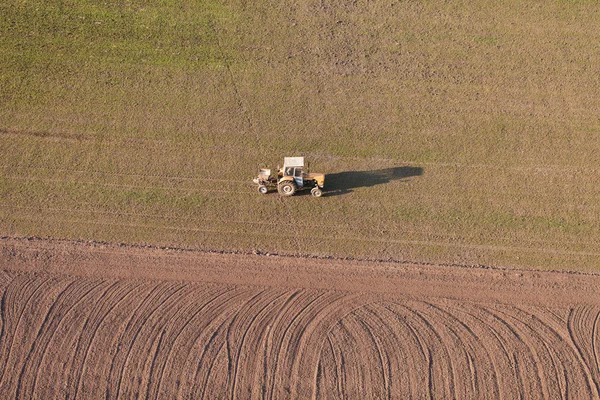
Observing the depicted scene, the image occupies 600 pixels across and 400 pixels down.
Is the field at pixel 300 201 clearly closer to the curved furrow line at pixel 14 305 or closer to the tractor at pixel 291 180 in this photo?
the curved furrow line at pixel 14 305

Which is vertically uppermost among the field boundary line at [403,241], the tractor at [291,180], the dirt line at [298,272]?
the tractor at [291,180]

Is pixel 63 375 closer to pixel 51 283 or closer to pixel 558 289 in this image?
pixel 51 283

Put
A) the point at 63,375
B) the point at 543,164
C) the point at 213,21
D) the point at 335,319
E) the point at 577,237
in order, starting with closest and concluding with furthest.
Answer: the point at 63,375
the point at 335,319
the point at 577,237
the point at 543,164
the point at 213,21

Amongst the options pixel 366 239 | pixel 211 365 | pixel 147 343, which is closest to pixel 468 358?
pixel 366 239

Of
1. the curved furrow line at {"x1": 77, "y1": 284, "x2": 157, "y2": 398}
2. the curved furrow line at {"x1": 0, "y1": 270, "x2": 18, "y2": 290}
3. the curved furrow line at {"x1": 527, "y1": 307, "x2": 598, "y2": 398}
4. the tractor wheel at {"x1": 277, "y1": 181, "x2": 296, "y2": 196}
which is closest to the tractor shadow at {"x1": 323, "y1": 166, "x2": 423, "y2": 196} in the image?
the tractor wheel at {"x1": 277, "y1": 181, "x2": 296, "y2": 196}

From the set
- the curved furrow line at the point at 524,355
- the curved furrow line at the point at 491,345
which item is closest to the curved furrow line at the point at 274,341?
the curved furrow line at the point at 491,345

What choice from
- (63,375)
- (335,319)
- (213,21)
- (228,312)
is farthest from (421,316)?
(213,21)

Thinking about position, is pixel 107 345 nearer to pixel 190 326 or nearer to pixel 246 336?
pixel 190 326
